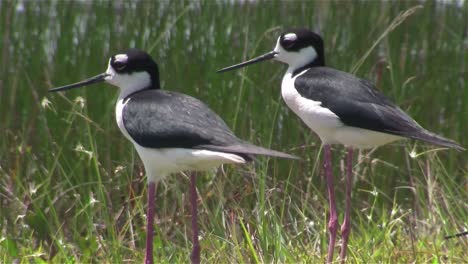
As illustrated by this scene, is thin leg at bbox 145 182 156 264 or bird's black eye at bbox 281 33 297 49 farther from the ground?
bird's black eye at bbox 281 33 297 49

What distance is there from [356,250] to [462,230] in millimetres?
507

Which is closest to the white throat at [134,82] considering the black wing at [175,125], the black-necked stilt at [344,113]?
the black wing at [175,125]

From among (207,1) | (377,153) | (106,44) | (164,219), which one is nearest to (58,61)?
(106,44)

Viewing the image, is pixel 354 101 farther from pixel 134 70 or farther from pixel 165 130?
pixel 134 70

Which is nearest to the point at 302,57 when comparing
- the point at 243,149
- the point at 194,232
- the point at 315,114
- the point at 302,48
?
the point at 302,48

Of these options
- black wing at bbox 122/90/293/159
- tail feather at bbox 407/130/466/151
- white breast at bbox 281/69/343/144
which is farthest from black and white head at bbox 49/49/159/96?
tail feather at bbox 407/130/466/151

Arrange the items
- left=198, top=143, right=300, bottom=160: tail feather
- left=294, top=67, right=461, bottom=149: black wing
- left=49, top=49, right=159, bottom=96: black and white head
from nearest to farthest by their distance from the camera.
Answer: left=198, top=143, right=300, bottom=160: tail feather, left=294, top=67, right=461, bottom=149: black wing, left=49, top=49, right=159, bottom=96: black and white head

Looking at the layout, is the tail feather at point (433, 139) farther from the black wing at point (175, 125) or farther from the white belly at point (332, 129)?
the black wing at point (175, 125)

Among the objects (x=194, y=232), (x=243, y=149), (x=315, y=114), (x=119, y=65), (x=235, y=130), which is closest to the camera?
(x=243, y=149)

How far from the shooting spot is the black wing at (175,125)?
4484 mm

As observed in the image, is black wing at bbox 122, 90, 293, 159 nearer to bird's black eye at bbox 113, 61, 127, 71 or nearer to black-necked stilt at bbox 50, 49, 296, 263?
black-necked stilt at bbox 50, 49, 296, 263

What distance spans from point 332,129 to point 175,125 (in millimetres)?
786

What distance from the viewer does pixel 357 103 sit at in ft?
16.2

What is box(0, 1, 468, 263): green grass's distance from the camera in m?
5.27
